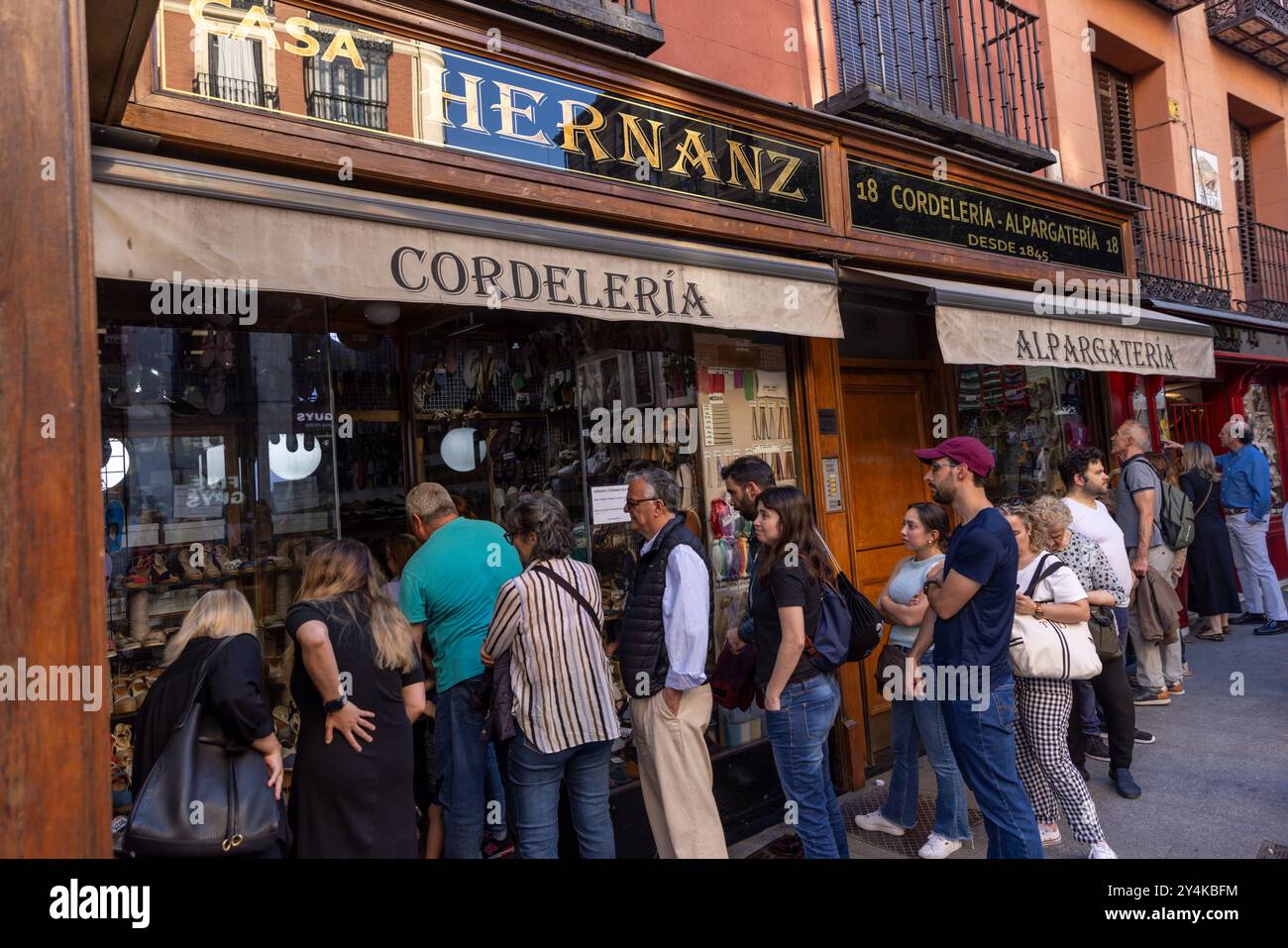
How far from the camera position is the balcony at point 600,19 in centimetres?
437

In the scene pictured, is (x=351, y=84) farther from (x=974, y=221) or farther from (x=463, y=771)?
(x=974, y=221)

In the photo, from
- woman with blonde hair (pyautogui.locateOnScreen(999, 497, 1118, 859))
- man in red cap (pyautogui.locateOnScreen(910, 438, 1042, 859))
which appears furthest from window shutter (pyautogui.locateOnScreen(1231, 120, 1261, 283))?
man in red cap (pyautogui.locateOnScreen(910, 438, 1042, 859))

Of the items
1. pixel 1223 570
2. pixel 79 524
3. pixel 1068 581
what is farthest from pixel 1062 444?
pixel 79 524

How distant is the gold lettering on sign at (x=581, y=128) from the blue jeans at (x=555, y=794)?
9.56 feet

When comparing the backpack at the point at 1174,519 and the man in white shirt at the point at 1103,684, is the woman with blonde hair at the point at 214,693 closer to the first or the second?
the man in white shirt at the point at 1103,684

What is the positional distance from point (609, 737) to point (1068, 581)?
2.27 metres

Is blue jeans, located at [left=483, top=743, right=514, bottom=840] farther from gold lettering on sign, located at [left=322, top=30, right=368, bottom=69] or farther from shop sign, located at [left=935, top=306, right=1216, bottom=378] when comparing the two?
shop sign, located at [left=935, top=306, right=1216, bottom=378]

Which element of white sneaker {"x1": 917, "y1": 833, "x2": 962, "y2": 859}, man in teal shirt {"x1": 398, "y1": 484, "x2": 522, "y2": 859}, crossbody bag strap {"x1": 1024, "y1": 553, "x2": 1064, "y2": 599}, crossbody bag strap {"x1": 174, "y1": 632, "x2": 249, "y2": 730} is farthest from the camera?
white sneaker {"x1": 917, "y1": 833, "x2": 962, "y2": 859}

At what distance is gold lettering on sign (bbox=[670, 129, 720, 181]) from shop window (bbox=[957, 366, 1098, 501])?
3.39 m

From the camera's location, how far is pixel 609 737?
346 centimetres

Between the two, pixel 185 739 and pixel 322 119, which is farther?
pixel 322 119

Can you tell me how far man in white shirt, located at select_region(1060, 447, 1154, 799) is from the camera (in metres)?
4.71

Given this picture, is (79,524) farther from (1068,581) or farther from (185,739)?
(1068,581)

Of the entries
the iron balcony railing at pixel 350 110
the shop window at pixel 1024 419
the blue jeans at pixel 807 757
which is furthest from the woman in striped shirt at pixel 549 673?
the shop window at pixel 1024 419
